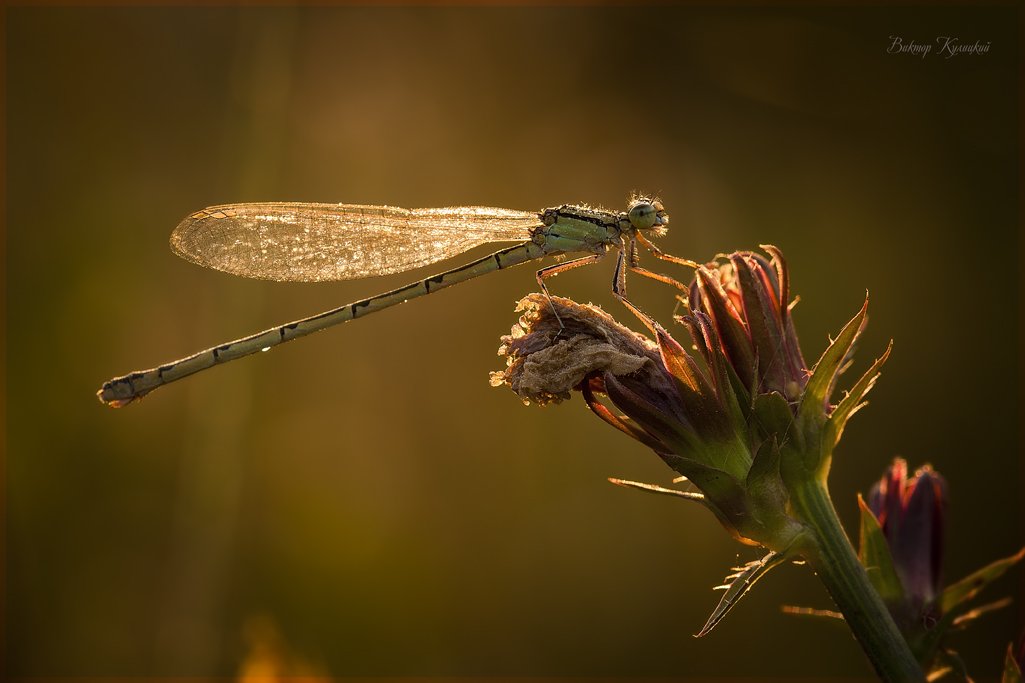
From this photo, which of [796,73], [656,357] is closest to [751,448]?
[656,357]

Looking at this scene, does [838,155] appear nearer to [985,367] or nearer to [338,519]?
[985,367]

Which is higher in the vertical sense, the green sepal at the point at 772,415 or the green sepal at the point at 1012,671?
the green sepal at the point at 772,415

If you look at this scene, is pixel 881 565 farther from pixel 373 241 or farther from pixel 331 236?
pixel 331 236

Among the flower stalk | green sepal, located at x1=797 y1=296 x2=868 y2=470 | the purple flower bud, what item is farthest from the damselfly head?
green sepal, located at x1=797 y1=296 x2=868 y2=470

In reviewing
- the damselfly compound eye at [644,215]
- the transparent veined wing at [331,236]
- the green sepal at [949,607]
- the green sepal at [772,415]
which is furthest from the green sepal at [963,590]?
the transparent veined wing at [331,236]

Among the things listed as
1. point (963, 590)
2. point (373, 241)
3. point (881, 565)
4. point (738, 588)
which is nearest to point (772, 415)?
point (738, 588)

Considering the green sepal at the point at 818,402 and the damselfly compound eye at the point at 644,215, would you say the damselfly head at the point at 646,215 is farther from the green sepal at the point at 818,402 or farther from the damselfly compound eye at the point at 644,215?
→ the green sepal at the point at 818,402
